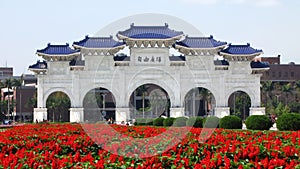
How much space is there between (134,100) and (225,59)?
94.7 ft

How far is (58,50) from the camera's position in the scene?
149 feet

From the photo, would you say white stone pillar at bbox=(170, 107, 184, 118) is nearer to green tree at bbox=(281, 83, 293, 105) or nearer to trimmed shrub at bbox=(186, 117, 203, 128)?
trimmed shrub at bbox=(186, 117, 203, 128)

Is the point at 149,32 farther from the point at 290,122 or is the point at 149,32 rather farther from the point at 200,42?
the point at 290,122

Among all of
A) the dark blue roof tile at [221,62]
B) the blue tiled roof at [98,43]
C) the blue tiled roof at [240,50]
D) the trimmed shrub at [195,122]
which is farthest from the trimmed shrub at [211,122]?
the blue tiled roof at [240,50]

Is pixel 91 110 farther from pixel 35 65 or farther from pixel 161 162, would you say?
pixel 161 162

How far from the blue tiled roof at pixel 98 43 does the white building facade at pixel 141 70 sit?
81 mm

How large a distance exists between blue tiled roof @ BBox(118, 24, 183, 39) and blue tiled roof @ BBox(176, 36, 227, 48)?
107 cm

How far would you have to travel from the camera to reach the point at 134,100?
73250mm

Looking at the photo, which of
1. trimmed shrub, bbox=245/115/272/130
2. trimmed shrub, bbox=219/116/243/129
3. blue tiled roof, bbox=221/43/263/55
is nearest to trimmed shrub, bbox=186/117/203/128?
trimmed shrub, bbox=219/116/243/129

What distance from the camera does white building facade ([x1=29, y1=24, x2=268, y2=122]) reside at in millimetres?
44250

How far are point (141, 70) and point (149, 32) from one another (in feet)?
12.8

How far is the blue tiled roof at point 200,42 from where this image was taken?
1778 inches

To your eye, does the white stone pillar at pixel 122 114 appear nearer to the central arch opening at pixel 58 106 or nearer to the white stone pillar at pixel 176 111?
the white stone pillar at pixel 176 111

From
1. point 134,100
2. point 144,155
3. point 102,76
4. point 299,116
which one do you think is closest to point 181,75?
point 102,76
